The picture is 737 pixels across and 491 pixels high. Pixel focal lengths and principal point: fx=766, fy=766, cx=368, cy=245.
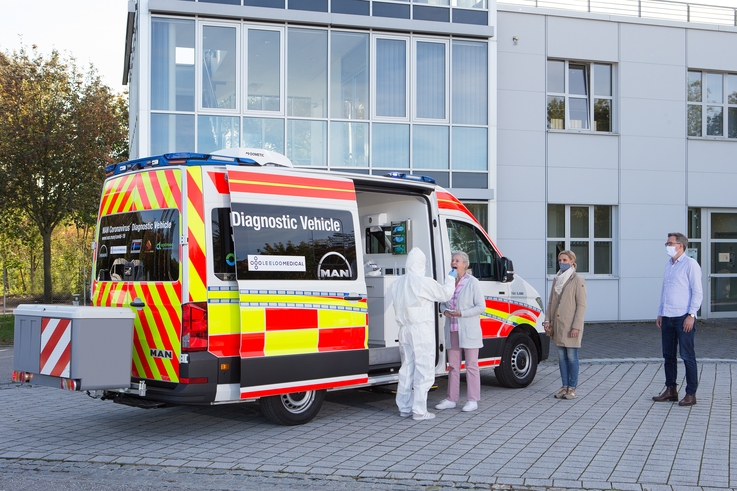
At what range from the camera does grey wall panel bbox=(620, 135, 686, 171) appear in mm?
18406

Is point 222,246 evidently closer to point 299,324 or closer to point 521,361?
point 299,324

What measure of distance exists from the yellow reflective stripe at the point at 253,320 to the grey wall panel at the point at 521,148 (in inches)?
455

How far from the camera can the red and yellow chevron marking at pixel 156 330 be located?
21.4ft

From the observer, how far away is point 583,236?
1830 cm

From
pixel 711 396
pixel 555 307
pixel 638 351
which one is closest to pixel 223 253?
pixel 555 307

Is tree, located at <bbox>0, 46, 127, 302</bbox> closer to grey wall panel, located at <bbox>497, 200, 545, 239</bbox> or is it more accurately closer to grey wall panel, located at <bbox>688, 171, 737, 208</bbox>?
grey wall panel, located at <bbox>497, 200, 545, 239</bbox>

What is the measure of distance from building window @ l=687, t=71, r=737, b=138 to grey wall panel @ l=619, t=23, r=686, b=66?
0.83 meters

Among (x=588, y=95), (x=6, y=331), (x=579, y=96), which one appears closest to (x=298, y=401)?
(x=6, y=331)

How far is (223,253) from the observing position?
677cm

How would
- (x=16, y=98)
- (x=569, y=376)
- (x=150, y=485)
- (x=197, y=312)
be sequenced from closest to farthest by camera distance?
(x=150, y=485) < (x=197, y=312) < (x=569, y=376) < (x=16, y=98)

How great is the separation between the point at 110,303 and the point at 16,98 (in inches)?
747

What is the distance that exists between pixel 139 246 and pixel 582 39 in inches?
550

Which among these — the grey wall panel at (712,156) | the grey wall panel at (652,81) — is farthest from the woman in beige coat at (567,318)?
the grey wall panel at (712,156)

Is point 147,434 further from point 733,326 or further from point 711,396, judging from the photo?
point 733,326
